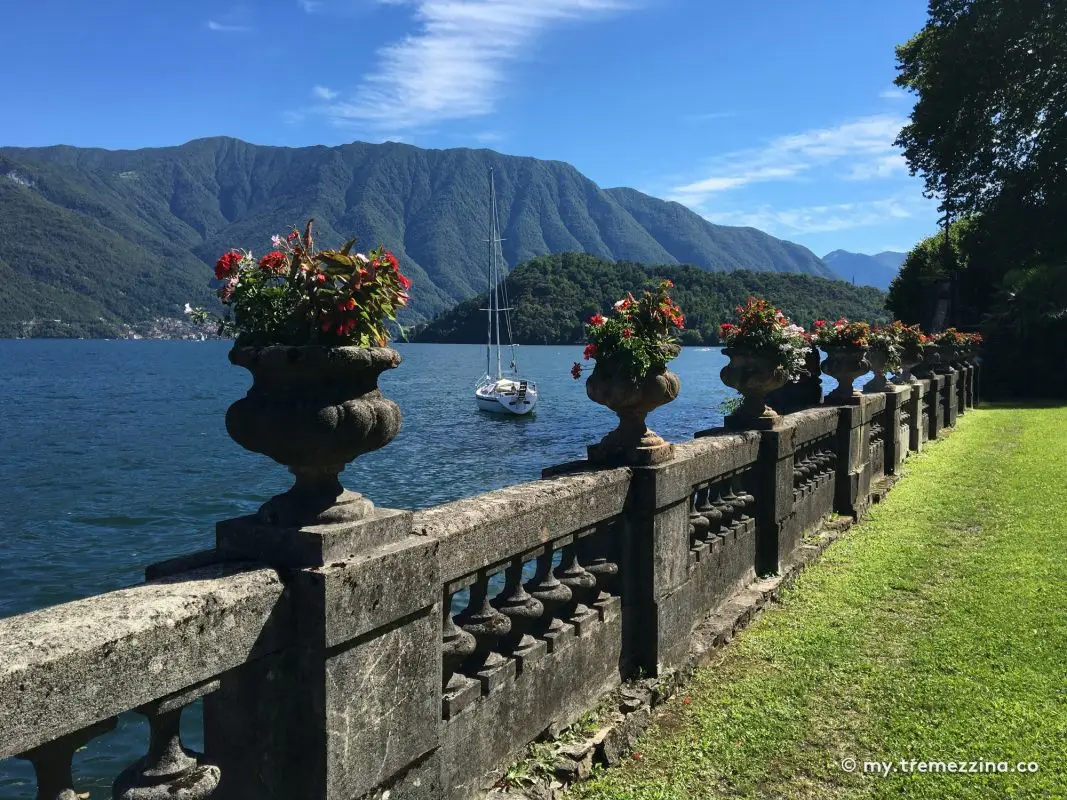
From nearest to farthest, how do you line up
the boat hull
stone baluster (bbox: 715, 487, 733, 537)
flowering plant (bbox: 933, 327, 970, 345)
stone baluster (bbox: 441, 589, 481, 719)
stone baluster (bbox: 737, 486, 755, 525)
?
stone baluster (bbox: 441, 589, 481, 719) → stone baluster (bbox: 715, 487, 733, 537) → stone baluster (bbox: 737, 486, 755, 525) → flowering plant (bbox: 933, 327, 970, 345) → the boat hull

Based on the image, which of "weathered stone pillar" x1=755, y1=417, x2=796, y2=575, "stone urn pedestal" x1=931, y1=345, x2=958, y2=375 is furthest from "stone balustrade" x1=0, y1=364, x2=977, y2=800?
"stone urn pedestal" x1=931, y1=345, x2=958, y2=375

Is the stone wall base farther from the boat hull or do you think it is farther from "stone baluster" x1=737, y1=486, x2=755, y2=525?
the boat hull

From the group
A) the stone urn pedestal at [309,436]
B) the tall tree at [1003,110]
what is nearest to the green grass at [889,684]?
the stone urn pedestal at [309,436]

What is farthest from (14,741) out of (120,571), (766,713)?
(120,571)

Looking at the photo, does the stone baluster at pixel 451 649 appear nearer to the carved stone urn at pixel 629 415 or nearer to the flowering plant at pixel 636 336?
the carved stone urn at pixel 629 415

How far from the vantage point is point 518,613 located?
13.2ft

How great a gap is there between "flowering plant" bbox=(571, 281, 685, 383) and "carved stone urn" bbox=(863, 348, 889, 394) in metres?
9.03

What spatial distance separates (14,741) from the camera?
1.94 m

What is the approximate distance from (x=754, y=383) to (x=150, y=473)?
86.1 ft

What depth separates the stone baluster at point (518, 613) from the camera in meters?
3.97

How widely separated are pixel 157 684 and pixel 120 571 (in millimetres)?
15849

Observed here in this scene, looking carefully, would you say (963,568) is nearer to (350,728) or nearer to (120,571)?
(350,728)

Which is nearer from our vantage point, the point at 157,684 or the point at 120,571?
the point at 157,684

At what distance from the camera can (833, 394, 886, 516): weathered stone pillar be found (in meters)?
9.45
